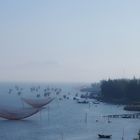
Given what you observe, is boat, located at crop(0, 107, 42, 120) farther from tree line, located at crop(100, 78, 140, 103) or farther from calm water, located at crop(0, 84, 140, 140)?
tree line, located at crop(100, 78, 140, 103)

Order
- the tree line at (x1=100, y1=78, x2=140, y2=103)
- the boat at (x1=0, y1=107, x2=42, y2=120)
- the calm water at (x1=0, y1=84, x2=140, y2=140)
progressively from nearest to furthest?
the calm water at (x1=0, y1=84, x2=140, y2=140), the boat at (x1=0, y1=107, x2=42, y2=120), the tree line at (x1=100, y1=78, x2=140, y2=103)

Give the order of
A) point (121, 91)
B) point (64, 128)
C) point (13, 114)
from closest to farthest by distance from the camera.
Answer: point (64, 128) → point (13, 114) → point (121, 91)

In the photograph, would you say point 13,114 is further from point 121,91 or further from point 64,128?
point 121,91

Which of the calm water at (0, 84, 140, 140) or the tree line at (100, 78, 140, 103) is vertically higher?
the tree line at (100, 78, 140, 103)

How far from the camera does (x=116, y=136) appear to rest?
31312 mm

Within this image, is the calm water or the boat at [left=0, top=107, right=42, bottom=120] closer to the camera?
the calm water

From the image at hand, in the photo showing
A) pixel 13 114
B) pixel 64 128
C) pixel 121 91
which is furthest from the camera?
pixel 121 91

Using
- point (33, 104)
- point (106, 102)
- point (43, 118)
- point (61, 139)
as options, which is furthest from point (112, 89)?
point (61, 139)

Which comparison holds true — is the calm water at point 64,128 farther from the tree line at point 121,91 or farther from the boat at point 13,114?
the tree line at point 121,91

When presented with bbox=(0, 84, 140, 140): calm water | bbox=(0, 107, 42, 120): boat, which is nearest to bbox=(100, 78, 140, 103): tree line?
bbox=(0, 84, 140, 140): calm water

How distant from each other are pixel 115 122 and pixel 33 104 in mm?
12856

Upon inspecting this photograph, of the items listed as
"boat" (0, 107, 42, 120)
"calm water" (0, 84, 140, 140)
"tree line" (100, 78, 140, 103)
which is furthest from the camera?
"tree line" (100, 78, 140, 103)

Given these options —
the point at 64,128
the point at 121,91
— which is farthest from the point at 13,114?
the point at 121,91

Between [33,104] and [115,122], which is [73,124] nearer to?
[115,122]
